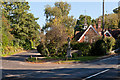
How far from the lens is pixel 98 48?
34125 mm

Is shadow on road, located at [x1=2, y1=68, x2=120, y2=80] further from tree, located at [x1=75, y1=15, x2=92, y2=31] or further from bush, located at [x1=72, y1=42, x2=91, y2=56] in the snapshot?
tree, located at [x1=75, y1=15, x2=92, y2=31]

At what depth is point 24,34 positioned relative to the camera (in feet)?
189

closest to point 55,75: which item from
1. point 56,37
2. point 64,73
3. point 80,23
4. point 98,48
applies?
point 64,73

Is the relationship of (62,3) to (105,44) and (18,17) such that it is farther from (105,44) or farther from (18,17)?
(105,44)

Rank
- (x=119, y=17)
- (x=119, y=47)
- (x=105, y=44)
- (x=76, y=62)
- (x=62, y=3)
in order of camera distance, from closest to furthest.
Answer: (x=76, y=62) → (x=105, y=44) → (x=119, y=47) → (x=62, y=3) → (x=119, y=17)

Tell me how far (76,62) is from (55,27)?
837 centimetres

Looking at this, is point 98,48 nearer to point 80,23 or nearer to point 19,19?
point 19,19

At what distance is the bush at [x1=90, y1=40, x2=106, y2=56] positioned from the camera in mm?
33312

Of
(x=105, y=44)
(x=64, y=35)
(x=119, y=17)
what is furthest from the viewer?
(x=119, y=17)

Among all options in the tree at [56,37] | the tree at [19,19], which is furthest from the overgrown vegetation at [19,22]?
the tree at [56,37]

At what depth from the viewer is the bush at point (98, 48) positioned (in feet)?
109

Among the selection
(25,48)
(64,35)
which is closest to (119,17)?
(25,48)

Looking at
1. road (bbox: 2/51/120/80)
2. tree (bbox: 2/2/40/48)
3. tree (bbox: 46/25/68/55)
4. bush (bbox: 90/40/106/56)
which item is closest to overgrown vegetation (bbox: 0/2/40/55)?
tree (bbox: 2/2/40/48)

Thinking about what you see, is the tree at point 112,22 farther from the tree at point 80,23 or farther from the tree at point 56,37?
the tree at point 56,37
